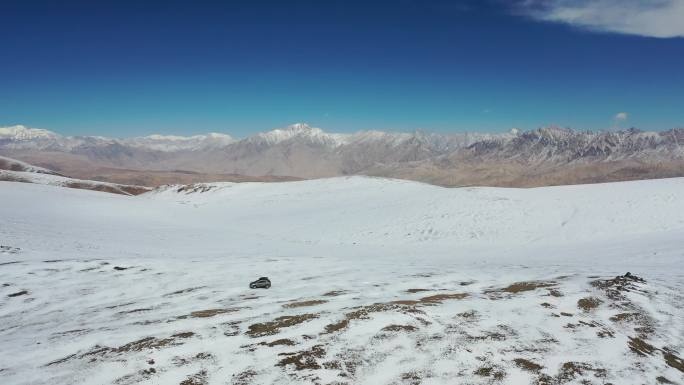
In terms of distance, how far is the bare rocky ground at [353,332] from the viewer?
25.2 feet

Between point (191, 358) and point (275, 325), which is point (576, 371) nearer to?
point (275, 325)

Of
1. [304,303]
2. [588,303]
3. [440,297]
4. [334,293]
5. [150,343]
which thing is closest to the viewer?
[150,343]

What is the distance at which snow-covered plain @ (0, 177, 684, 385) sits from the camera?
309 inches

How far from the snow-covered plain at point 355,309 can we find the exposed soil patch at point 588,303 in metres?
0.10

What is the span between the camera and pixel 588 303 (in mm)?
11477

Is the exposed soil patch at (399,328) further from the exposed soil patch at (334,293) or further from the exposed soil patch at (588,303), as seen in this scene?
the exposed soil patch at (588,303)

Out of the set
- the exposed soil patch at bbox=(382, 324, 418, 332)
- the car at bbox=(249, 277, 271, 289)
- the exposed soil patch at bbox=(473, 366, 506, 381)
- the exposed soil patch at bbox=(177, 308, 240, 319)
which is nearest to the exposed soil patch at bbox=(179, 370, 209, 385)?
the exposed soil patch at bbox=(177, 308, 240, 319)

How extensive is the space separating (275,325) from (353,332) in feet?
6.53

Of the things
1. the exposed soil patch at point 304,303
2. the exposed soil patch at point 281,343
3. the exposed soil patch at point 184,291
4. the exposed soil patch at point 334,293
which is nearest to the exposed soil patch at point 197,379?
the exposed soil patch at point 281,343

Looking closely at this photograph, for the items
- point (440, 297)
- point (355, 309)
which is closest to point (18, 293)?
point (355, 309)

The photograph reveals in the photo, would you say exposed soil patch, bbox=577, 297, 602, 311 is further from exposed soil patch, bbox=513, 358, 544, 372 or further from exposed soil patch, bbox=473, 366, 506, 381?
exposed soil patch, bbox=473, 366, 506, 381

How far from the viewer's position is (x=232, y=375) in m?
7.44

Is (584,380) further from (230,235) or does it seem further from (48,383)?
(230,235)

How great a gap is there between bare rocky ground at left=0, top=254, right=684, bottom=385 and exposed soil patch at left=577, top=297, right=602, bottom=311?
6 centimetres
